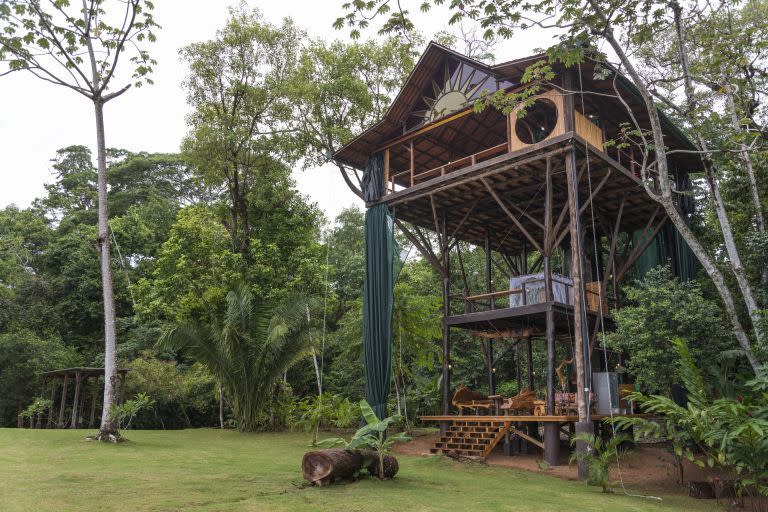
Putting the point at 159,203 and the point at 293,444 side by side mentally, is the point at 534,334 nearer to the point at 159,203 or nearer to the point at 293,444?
the point at 293,444

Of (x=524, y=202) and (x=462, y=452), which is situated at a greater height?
(x=524, y=202)

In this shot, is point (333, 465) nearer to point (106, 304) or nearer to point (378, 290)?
point (106, 304)

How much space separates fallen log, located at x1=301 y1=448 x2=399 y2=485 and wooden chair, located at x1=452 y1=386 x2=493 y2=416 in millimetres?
6291

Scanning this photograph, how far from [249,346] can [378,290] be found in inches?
188

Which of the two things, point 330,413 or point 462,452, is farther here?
point 330,413

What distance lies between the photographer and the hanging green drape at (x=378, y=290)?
574 inches

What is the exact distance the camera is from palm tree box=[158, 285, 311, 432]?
56.8 feet

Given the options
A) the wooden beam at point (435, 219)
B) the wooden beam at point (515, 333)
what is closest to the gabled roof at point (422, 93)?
the wooden beam at point (435, 219)

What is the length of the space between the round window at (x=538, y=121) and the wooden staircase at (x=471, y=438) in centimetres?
680

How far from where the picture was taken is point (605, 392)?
1336 cm

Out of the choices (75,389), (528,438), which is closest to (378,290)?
(528,438)

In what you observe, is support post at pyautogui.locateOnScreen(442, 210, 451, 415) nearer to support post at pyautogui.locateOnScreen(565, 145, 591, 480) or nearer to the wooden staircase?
the wooden staircase

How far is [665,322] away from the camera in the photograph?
11.4 metres

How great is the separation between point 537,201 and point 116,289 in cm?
1889
